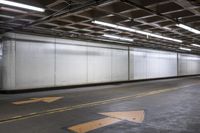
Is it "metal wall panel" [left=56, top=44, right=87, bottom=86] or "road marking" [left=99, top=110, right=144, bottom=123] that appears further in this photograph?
"metal wall panel" [left=56, top=44, right=87, bottom=86]

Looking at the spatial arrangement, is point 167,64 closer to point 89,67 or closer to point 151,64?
point 151,64

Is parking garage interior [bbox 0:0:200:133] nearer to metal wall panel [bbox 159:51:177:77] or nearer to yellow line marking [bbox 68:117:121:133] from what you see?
yellow line marking [bbox 68:117:121:133]

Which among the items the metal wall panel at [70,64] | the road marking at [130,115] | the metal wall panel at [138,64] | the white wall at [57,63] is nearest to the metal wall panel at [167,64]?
the metal wall panel at [138,64]

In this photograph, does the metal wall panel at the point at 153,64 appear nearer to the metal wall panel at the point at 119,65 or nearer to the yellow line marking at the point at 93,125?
the metal wall panel at the point at 119,65

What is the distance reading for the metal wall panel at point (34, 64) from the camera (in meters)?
10.1

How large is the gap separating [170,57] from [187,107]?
16.3 metres

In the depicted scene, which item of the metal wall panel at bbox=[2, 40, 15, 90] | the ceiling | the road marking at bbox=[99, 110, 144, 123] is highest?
the ceiling

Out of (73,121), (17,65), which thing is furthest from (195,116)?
(17,65)

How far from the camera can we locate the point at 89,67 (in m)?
13.3

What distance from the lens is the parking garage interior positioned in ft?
16.8

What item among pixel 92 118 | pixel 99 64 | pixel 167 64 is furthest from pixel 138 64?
pixel 92 118

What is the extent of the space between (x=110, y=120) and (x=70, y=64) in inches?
299

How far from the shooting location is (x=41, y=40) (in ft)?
35.7

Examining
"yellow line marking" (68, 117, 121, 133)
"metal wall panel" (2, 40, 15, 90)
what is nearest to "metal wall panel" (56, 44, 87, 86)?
"metal wall panel" (2, 40, 15, 90)
